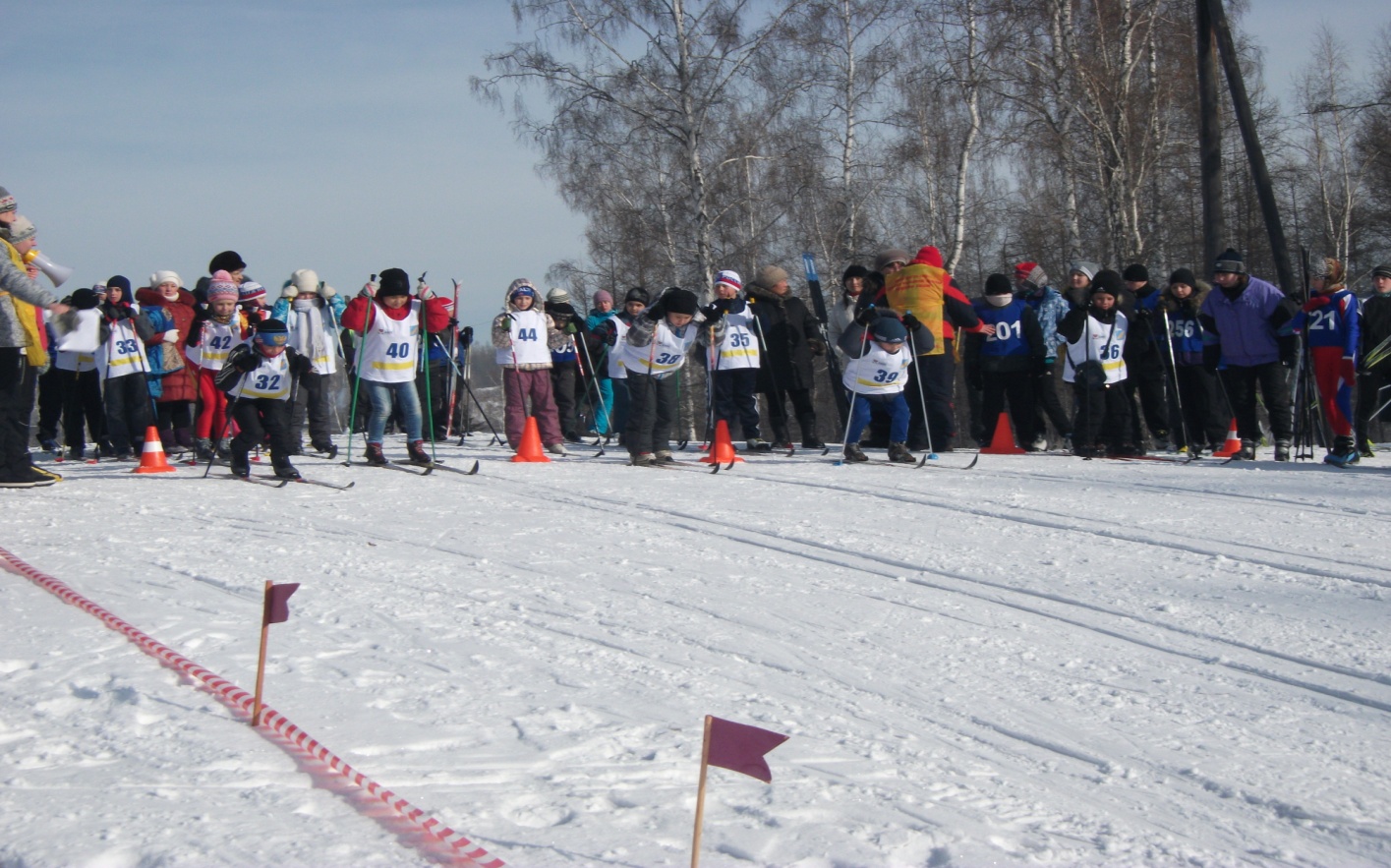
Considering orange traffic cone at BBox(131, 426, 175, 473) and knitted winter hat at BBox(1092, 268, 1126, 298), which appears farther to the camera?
knitted winter hat at BBox(1092, 268, 1126, 298)

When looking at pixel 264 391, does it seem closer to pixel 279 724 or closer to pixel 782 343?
pixel 782 343

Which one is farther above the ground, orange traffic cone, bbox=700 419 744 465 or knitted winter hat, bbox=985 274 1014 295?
knitted winter hat, bbox=985 274 1014 295

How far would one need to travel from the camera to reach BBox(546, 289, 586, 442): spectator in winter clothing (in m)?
15.2

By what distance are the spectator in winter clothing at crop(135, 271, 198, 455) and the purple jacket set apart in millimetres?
10316

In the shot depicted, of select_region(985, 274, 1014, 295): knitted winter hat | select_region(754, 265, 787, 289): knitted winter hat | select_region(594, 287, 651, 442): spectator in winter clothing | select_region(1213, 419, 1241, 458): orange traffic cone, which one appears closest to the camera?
select_region(1213, 419, 1241, 458): orange traffic cone

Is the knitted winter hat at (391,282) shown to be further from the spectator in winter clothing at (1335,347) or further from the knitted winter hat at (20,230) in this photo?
the spectator in winter clothing at (1335,347)

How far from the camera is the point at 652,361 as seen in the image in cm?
1177

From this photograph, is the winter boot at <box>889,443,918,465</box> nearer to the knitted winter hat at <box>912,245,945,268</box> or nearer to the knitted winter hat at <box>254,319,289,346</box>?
the knitted winter hat at <box>912,245,945,268</box>

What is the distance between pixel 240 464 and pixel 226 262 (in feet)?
8.58

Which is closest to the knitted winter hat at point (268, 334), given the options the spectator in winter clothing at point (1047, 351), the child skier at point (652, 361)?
the child skier at point (652, 361)

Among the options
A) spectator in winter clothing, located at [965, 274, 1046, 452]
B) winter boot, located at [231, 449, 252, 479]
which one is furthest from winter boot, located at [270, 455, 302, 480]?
spectator in winter clothing, located at [965, 274, 1046, 452]

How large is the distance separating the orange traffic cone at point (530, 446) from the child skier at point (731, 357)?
5.81 ft

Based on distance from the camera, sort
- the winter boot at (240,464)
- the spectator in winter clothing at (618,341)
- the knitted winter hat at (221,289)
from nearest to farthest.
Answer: the winter boot at (240,464), the knitted winter hat at (221,289), the spectator in winter clothing at (618,341)

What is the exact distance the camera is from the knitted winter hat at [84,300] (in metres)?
12.9
